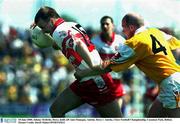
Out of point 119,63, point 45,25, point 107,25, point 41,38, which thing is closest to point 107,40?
point 107,25

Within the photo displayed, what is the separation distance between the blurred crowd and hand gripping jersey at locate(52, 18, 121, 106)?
563cm

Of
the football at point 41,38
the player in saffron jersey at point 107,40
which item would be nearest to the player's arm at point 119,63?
the football at point 41,38

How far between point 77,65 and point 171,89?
1.41 meters

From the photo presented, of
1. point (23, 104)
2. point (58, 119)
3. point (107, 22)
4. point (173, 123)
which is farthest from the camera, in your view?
point (23, 104)

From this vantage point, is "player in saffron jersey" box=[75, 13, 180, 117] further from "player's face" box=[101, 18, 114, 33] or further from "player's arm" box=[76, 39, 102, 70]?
"player's face" box=[101, 18, 114, 33]

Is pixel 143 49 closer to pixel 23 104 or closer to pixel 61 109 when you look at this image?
pixel 61 109

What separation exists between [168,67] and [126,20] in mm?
768

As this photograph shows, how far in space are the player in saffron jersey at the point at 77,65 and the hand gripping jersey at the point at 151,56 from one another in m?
0.52

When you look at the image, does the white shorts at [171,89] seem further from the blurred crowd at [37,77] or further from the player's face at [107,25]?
the blurred crowd at [37,77]

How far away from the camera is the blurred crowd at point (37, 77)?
14.4 metres

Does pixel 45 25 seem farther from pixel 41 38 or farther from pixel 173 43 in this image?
pixel 173 43

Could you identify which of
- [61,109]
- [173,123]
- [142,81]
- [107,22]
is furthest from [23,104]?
[173,123]

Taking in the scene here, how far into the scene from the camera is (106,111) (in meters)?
8.59

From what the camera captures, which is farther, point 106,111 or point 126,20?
point 106,111
